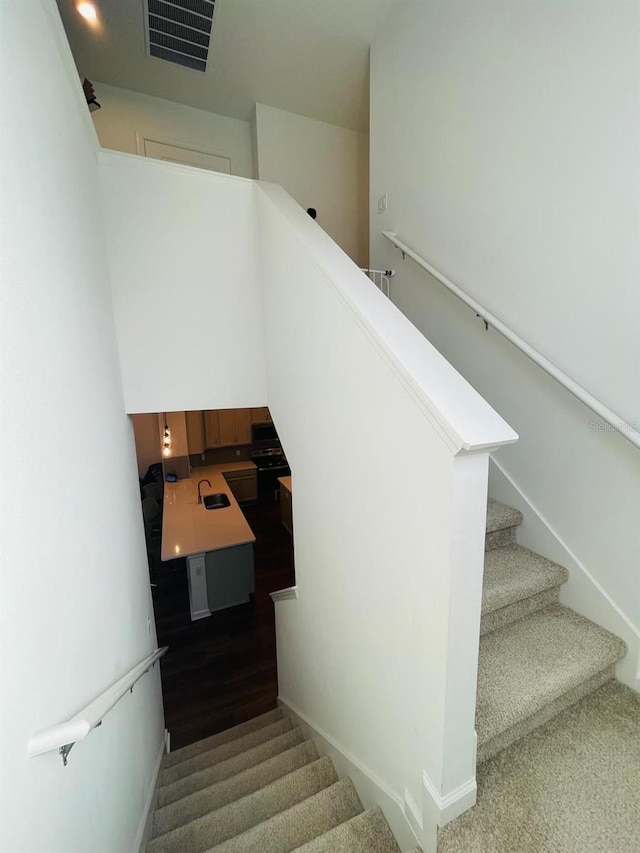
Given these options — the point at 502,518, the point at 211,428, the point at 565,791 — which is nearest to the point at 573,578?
the point at 502,518

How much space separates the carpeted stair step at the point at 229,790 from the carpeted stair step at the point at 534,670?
1275mm

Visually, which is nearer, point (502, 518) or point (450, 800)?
point (450, 800)

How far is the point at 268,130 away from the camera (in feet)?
12.2

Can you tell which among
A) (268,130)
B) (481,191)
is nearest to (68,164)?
(481,191)

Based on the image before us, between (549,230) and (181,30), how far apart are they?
3198mm

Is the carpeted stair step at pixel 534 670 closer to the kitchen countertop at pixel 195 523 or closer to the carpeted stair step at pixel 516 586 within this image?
the carpeted stair step at pixel 516 586

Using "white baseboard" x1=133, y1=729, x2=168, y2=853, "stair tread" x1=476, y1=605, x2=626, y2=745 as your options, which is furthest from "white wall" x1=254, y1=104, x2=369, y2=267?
"white baseboard" x1=133, y1=729, x2=168, y2=853

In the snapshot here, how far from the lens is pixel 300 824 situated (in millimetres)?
1504

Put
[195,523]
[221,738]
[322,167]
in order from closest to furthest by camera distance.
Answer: [221,738]
[322,167]
[195,523]

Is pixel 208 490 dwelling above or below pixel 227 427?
below

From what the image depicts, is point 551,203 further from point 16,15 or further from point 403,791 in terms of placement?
point 403,791

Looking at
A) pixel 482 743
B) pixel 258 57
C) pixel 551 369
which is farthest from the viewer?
pixel 258 57

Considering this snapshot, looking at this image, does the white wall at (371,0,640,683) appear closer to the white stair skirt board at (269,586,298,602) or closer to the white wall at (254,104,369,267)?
the white stair skirt board at (269,586,298,602)

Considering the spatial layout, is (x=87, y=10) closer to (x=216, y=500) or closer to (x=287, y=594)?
(x=287, y=594)
